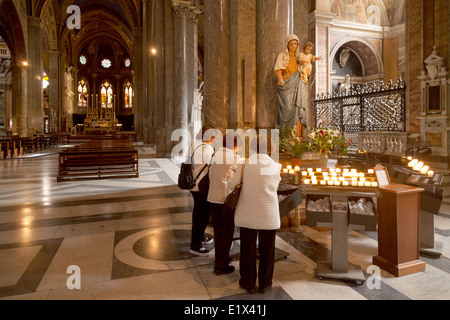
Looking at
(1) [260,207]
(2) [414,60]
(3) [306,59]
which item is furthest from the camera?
(2) [414,60]

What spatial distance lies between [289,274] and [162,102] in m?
15.0

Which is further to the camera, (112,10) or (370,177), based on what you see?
(112,10)

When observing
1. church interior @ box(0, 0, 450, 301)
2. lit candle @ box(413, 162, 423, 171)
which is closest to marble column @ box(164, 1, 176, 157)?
church interior @ box(0, 0, 450, 301)

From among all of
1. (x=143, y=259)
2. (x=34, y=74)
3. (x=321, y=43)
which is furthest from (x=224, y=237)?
(x=34, y=74)

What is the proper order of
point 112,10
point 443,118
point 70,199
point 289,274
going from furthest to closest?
point 112,10 → point 443,118 → point 70,199 → point 289,274

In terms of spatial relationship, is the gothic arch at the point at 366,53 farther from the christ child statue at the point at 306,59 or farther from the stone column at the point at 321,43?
→ the christ child statue at the point at 306,59

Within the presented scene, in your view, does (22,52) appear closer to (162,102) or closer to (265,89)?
(162,102)

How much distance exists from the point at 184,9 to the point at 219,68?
1000 cm

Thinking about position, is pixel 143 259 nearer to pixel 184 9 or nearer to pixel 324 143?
pixel 324 143

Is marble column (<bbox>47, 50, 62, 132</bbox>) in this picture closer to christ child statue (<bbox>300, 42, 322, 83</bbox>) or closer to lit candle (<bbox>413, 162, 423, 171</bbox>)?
christ child statue (<bbox>300, 42, 322, 83</bbox>)

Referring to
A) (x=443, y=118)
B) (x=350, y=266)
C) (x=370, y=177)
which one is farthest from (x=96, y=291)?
(x=443, y=118)

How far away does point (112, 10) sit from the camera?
4100 cm

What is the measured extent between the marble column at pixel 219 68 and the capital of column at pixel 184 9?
363 inches

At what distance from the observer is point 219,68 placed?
6.66 meters
